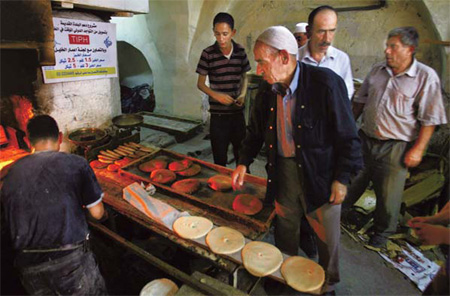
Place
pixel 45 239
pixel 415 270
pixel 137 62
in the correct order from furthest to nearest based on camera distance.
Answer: pixel 137 62 → pixel 415 270 → pixel 45 239

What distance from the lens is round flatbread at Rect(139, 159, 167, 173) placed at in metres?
3.58

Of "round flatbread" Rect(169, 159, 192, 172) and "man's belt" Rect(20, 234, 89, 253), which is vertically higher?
"round flatbread" Rect(169, 159, 192, 172)

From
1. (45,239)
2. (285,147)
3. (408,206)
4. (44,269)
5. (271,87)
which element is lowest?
(408,206)

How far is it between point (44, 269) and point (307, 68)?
2654mm

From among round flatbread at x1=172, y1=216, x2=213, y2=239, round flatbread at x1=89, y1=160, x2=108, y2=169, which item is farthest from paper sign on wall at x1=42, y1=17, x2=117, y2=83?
round flatbread at x1=172, y1=216, x2=213, y2=239

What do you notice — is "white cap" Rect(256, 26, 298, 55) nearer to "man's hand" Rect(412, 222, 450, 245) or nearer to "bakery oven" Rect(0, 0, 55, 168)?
"man's hand" Rect(412, 222, 450, 245)

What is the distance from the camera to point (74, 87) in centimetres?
417

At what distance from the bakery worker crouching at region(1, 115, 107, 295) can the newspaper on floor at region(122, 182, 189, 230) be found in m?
0.54

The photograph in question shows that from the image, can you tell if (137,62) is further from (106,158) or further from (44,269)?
(44,269)

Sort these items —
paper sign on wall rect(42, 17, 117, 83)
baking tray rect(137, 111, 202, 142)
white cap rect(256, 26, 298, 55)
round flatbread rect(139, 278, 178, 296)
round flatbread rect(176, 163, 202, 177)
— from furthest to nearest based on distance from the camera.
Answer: baking tray rect(137, 111, 202, 142) < paper sign on wall rect(42, 17, 117, 83) < round flatbread rect(176, 163, 202, 177) < round flatbread rect(139, 278, 178, 296) < white cap rect(256, 26, 298, 55)

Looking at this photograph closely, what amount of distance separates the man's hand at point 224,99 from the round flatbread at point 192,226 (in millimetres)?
1789

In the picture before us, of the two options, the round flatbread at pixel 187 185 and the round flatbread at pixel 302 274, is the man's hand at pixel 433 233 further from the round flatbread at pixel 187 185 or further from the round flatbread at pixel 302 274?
the round flatbread at pixel 187 185

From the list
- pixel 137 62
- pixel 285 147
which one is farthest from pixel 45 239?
pixel 137 62

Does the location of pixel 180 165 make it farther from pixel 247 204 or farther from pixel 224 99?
pixel 247 204
